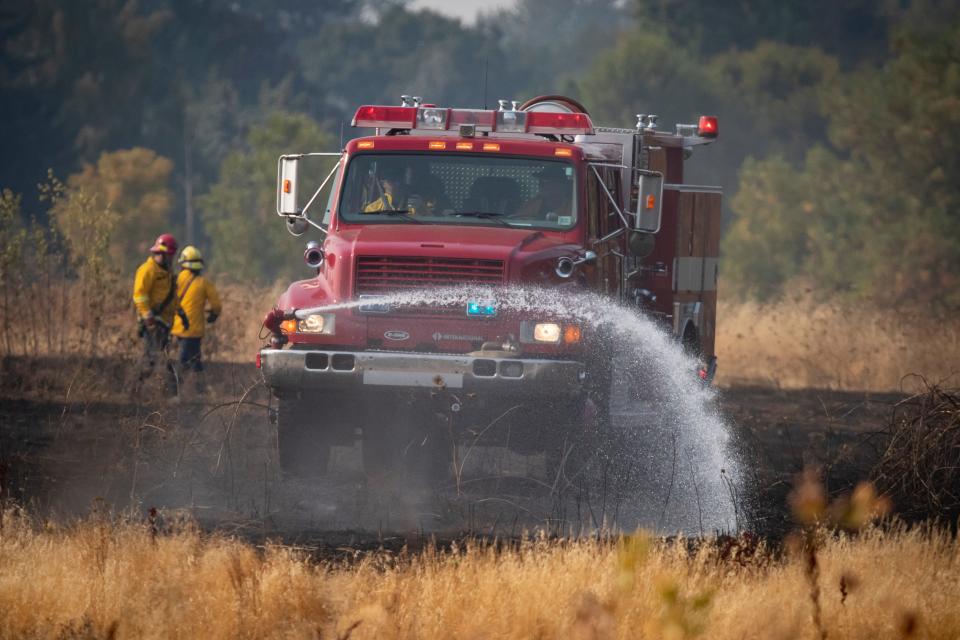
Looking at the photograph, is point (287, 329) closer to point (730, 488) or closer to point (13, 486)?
point (13, 486)

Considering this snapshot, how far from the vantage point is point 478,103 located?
71250mm

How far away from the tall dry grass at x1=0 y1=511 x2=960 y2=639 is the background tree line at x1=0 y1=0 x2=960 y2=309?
10963 millimetres

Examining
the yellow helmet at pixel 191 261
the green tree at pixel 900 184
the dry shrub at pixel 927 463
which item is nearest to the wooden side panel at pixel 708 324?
the dry shrub at pixel 927 463

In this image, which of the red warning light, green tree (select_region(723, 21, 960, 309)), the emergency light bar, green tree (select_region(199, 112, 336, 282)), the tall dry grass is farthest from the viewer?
green tree (select_region(199, 112, 336, 282))

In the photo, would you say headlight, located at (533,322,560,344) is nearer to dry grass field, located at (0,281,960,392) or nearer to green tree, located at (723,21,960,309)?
dry grass field, located at (0,281,960,392)

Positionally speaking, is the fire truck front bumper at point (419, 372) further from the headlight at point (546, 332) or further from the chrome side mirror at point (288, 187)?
the chrome side mirror at point (288, 187)

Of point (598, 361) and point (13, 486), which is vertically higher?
point (598, 361)

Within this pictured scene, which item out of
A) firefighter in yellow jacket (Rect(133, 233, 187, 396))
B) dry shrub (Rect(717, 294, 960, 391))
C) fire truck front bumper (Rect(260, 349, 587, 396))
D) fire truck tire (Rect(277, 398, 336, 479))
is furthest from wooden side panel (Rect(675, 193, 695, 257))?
dry shrub (Rect(717, 294, 960, 391))

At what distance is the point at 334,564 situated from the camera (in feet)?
25.4

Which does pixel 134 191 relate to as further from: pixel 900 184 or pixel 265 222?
pixel 900 184

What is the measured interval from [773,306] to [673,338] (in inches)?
560

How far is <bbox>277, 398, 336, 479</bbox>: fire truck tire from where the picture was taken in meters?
10.4

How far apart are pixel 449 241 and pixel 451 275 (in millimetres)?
249

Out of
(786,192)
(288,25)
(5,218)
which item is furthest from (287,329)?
(288,25)
